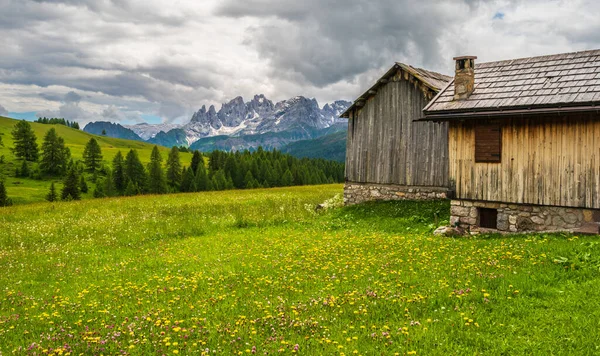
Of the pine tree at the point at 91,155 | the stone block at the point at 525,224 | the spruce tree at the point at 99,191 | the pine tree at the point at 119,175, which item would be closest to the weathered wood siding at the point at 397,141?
the stone block at the point at 525,224

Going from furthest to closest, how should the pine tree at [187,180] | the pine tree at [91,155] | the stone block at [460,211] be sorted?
the pine tree at [91,155]
the pine tree at [187,180]
the stone block at [460,211]

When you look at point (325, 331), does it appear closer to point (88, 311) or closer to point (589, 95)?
point (88, 311)

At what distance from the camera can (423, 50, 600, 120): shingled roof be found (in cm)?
1614

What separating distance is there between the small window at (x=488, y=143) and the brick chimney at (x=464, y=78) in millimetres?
1857

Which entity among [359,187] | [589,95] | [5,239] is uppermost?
[589,95]

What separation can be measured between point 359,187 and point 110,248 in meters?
17.9

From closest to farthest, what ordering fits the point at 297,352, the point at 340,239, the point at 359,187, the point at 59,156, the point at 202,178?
1. the point at 297,352
2. the point at 340,239
3. the point at 359,187
4. the point at 202,178
5. the point at 59,156

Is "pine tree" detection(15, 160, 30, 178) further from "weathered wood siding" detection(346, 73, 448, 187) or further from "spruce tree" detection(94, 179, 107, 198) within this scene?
"weathered wood siding" detection(346, 73, 448, 187)

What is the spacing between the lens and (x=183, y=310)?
9.70 metres

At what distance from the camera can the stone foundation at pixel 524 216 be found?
16297mm

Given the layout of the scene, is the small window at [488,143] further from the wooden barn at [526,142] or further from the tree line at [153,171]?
the tree line at [153,171]

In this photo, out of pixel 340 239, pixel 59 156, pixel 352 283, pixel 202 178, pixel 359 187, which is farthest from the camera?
pixel 59 156

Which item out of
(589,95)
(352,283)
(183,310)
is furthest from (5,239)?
(589,95)

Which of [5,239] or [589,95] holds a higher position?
[589,95]
